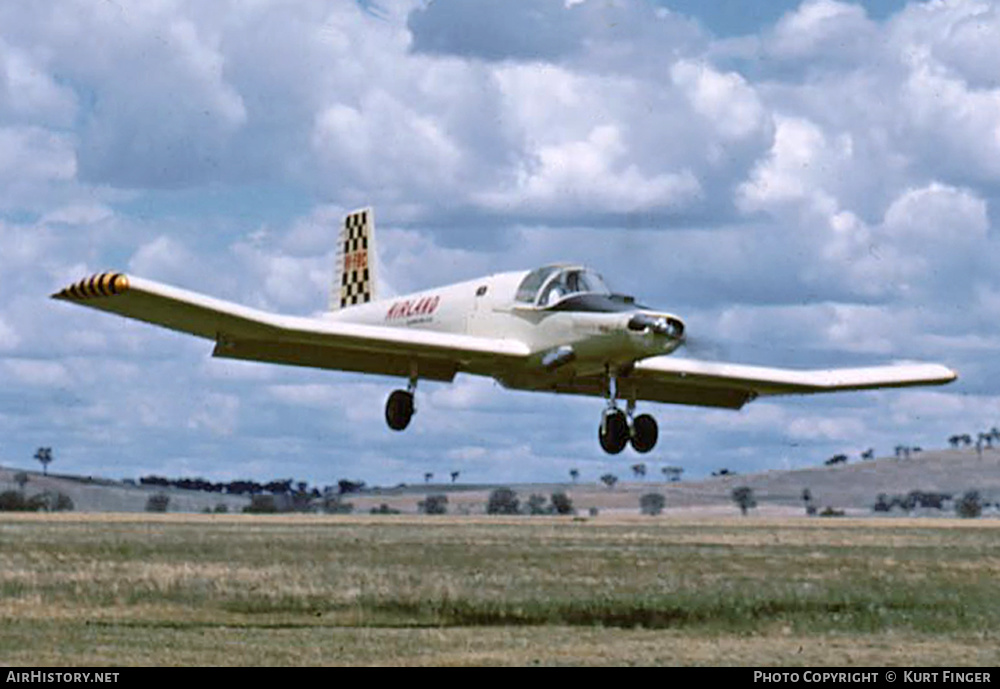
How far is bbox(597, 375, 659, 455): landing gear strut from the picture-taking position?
31.4 meters

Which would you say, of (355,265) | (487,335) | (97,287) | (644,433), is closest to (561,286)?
(487,335)

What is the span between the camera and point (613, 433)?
31.4 m

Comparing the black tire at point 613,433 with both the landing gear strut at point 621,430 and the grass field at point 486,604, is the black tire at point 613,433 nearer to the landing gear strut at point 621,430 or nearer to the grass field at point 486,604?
the landing gear strut at point 621,430

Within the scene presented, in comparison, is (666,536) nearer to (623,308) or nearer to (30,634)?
(30,634)

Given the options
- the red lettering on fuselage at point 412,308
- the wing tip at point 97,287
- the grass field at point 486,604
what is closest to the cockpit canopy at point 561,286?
the red lettering on fuselage at point 412,308

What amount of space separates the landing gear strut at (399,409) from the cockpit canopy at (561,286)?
262 centimetres

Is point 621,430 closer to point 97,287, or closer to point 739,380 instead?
point 739,380

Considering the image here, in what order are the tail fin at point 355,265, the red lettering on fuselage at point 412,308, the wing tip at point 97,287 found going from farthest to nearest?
the tail fin at point 355,265 → the red lettering on fuselage at point 412,308 → the wing tip at point 97,287

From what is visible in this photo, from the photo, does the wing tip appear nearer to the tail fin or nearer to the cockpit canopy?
the cockpit canopy

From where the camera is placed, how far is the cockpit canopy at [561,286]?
105ft

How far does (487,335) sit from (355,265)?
877 centimetres

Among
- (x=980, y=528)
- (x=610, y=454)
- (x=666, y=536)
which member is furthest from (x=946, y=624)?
(x=980, y=528)

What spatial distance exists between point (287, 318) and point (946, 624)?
26.1 m
